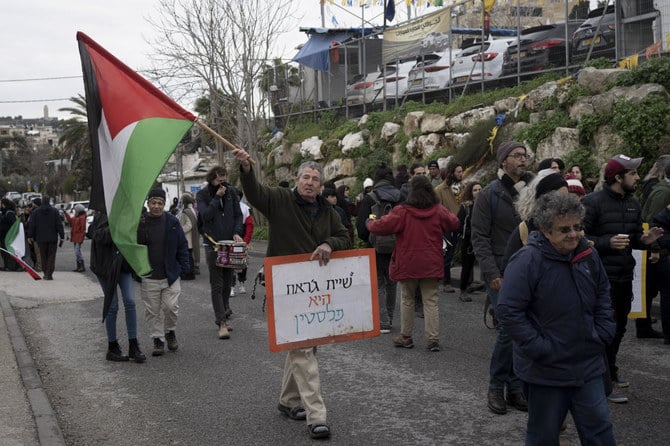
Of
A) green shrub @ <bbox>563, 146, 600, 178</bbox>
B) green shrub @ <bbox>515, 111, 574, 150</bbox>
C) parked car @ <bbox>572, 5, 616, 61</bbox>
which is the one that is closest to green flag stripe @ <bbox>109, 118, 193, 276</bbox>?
green shrub @ <bbox>563, 146, 600, 178</bbox>

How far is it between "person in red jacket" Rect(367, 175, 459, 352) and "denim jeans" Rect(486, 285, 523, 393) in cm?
227

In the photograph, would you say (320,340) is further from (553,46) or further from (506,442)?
(553,46)

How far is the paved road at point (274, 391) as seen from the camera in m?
6.01

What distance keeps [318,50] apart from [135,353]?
23.8 meters

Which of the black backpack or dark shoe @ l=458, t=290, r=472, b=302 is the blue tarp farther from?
the black backpack

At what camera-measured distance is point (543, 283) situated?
423 centimetres

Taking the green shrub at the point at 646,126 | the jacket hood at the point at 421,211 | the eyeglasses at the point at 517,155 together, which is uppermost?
the green shrub at the point at 646,126

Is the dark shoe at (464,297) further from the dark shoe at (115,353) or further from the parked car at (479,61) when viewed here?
the parked car at (479,61)

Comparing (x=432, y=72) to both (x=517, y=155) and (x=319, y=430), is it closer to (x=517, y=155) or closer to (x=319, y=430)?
(x=517, y=155)

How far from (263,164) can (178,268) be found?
948 inches

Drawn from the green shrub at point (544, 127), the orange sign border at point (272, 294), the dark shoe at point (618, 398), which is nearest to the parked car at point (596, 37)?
the green shrub at point (544, 127)

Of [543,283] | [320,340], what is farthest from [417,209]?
[543,283]

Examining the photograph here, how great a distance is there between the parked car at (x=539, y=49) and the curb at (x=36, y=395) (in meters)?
14.7

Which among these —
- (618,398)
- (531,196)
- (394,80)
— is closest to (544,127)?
(394,80)
